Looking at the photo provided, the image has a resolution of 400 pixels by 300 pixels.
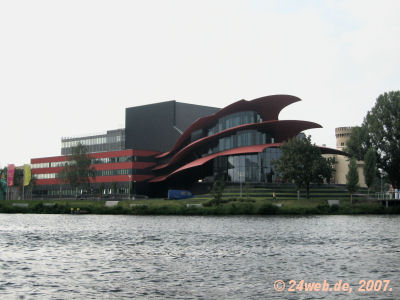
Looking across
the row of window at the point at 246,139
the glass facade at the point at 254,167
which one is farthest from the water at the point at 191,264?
the row of window at the point at 246,139

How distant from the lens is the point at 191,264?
19.9 meters

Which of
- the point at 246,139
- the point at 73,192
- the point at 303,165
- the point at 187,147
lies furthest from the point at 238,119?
the point at 73,192

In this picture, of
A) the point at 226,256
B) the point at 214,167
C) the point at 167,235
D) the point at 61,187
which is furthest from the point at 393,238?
the point at 61,187

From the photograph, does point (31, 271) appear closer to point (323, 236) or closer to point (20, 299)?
point (20, 299)

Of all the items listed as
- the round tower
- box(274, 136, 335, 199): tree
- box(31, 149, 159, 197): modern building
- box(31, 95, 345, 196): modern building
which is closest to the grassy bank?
box(274, 136, 335, 199): tree

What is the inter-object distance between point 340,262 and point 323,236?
36.0ft

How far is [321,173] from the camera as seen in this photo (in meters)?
70.4

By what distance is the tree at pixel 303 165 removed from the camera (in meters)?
69.8

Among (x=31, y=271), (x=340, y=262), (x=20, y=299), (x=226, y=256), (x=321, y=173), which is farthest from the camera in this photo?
(x=321, y=173)

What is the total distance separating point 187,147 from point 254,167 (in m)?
20.8

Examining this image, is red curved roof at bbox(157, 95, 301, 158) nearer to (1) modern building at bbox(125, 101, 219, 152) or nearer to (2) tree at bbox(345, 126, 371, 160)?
(2) tree at bbox(345, 126, 371, 160)

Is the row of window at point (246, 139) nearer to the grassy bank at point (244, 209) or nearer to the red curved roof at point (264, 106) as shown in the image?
the red curved roof at point (264, 106)

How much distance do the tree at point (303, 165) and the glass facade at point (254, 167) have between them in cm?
1293

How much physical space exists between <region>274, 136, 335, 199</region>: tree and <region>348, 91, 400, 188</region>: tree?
14.4 m
